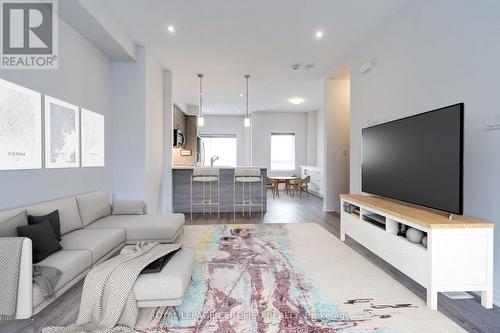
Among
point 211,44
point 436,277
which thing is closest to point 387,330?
point 436,277

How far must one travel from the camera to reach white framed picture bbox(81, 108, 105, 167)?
12.2 ft

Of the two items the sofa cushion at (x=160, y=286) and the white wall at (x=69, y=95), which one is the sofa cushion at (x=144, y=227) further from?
the sofa cushion at (x=160, y=286)

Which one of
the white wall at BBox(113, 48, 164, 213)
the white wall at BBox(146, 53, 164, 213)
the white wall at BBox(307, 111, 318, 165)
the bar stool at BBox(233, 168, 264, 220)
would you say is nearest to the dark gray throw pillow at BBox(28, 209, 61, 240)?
the white wall at BBox(113, 48, 164, 213)

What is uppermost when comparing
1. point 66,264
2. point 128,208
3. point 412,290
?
point 128,208

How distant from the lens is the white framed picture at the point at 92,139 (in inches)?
146

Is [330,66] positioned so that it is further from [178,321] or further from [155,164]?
[178,321]

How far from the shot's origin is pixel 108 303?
1883 mm

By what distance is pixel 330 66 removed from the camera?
5539mm

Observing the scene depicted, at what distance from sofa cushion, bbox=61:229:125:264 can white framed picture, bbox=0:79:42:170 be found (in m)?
0.83

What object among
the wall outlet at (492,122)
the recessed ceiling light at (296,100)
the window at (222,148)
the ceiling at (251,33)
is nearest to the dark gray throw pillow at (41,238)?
the ceiling at (251,33)

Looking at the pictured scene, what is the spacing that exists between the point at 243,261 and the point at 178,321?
1237 mm

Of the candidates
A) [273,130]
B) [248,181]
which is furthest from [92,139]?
[273,130]

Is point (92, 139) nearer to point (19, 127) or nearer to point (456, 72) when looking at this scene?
point (19, 127)

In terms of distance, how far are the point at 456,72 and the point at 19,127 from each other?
14.0ft
